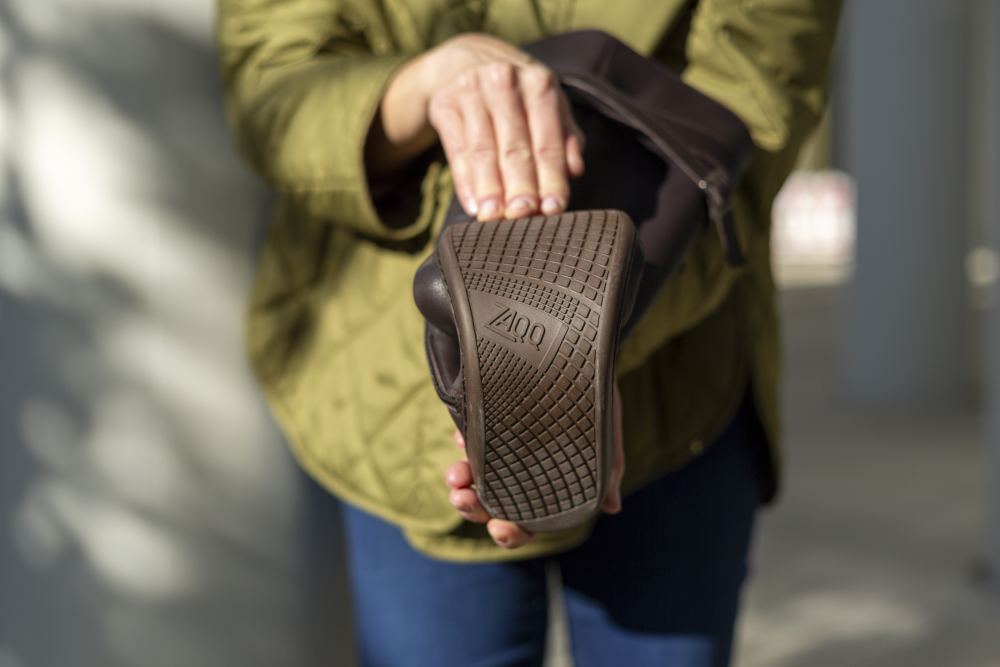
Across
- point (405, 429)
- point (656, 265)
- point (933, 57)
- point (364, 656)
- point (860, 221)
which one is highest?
point (656, 265)

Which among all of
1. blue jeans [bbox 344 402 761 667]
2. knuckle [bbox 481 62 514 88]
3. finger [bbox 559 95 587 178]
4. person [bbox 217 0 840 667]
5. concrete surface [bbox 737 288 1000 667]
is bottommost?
concrete surface [bbox 737 288 1000 667]

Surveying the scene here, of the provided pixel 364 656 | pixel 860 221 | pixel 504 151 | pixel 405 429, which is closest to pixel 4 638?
pixel 364 656

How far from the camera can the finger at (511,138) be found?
0.91 metres

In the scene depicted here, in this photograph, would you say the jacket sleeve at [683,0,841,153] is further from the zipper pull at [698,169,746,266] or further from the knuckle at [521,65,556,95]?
the knuckle at [521,65,556,95]

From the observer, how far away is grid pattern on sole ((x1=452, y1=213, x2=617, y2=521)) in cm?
84

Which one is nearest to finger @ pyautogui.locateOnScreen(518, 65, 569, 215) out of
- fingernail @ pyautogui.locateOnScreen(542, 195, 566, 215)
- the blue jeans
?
fingernail @ pyautogui.locateOnScreen(542, 195, 566, 215)

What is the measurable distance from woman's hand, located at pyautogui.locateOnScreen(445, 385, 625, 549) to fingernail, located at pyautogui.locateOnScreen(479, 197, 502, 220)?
15 cm

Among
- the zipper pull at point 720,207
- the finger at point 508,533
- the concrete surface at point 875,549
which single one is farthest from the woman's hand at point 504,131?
the concrete surface at point 875,549

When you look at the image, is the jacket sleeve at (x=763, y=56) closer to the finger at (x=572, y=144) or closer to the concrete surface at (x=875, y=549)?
the finger at (x=572, y=144)

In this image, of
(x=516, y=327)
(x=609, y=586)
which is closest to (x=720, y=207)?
(x=516, y=327)

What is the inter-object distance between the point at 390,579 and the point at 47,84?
59cm

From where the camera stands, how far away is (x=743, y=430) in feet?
4.23

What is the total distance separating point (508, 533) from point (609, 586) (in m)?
0.34

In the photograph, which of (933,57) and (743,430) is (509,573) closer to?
(743,430)
